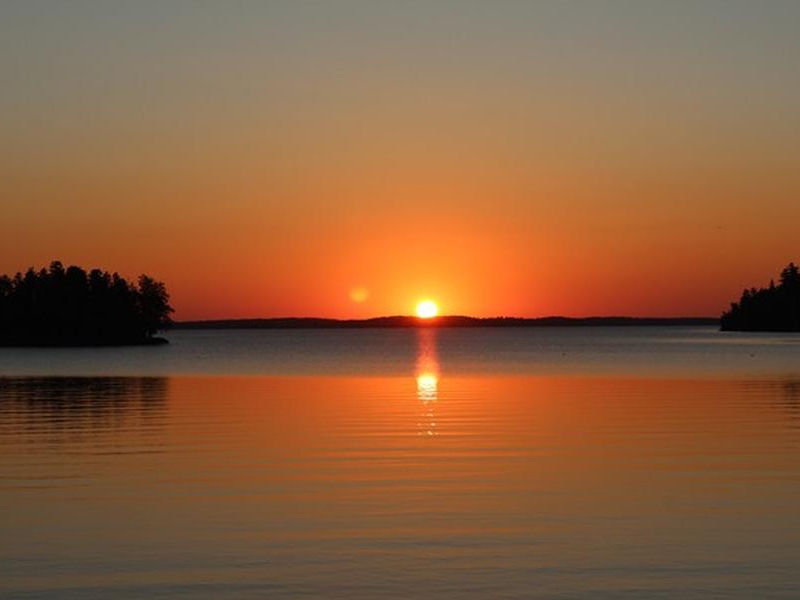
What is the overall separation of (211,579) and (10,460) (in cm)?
1730

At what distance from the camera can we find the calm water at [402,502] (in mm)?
19344

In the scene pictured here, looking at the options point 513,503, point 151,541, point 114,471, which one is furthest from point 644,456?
point 151,541

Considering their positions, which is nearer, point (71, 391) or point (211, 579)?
point (211, 579)

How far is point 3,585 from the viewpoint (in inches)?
742

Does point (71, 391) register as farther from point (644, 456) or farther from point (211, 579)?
point (211, 579)

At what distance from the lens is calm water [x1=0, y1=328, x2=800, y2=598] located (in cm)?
1934

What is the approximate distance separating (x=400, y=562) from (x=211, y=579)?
10.3 feet

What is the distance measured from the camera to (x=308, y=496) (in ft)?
91.4

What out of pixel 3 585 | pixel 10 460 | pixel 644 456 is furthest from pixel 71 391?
pixel 3 585

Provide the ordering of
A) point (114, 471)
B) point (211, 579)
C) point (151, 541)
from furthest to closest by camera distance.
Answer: point (114, 471) → point (151, 541) → point (211, 579)

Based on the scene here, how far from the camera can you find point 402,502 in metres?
26.6

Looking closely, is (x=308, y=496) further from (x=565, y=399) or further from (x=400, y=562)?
(x=565, y=399)

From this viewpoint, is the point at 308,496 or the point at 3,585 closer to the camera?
the point at 3,585

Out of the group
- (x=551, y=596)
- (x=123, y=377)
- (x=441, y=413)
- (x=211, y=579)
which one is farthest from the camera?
(x=123, y=377)
